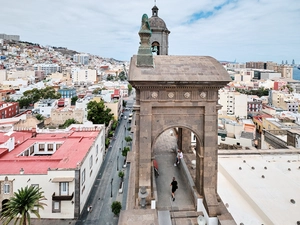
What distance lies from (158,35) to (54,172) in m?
16.3

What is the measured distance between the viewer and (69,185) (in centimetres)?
2347

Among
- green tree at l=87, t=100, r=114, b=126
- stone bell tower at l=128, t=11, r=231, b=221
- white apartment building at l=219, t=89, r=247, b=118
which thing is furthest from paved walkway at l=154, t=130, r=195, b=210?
white apartment building at l=219, t=89, r=247, b=118

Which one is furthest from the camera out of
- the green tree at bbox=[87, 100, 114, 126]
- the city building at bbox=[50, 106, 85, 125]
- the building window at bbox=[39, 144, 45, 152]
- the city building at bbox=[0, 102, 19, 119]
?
the city building at bbox=[0, 102, 19, 119]

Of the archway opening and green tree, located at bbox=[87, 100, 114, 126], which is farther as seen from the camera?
green tree, located at bbox=[87, 100, 114, 126]

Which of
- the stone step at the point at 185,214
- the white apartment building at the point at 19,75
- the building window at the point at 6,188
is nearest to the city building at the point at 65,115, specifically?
the building window at the point at 6,188

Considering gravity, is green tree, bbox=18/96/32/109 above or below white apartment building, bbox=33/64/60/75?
below


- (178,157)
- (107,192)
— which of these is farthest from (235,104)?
(178,157)

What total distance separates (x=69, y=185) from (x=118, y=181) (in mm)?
11072

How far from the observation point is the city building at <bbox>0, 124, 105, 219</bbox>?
22.9 m

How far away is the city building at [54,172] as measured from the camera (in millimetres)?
22891

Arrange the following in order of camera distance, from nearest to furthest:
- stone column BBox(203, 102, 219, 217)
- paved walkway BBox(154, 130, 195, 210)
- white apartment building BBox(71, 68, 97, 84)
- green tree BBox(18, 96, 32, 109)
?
stone column BBox(203, 102, 219, 217), paved walkway BBox(154, 130, 195, 210), green tree BBox(18, 96, 32, 109), white apartment building BBox(71, 68, 97, 84)

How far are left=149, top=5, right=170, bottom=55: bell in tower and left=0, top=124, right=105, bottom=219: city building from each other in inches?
562

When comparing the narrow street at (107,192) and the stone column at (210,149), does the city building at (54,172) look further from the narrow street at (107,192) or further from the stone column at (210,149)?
the stone column at (210,149)

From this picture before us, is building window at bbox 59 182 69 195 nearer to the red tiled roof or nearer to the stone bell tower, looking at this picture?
the red tiled roof
